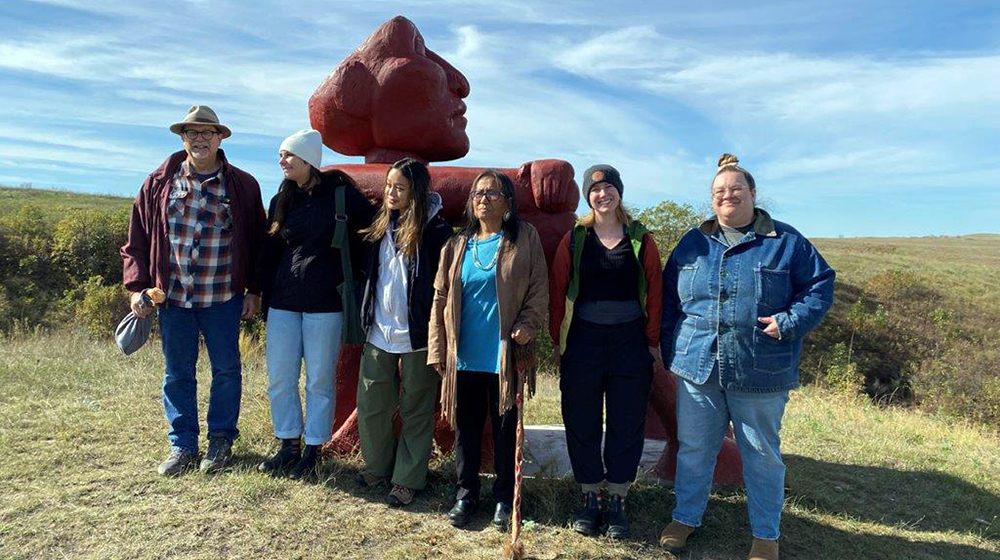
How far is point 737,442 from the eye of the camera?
10.2ft

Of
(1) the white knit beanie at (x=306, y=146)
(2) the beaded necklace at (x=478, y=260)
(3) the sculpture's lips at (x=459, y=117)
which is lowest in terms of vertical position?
(2) the beaded necklace at (x=478, y=260)

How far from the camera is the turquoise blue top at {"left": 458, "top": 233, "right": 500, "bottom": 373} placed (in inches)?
122

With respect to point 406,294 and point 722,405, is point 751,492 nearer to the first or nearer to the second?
point 722,405

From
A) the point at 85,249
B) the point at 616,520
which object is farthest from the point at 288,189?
the point at 85,249

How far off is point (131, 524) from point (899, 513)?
4303 mm

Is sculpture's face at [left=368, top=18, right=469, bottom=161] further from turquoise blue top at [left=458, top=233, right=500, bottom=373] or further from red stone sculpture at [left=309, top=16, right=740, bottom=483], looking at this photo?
turquoise blue top at [left=458, top=233, right=500, bottom=373]

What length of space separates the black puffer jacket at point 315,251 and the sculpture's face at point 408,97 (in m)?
0.64

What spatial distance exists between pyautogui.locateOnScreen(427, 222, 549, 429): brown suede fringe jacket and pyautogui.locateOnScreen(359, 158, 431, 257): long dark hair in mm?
206

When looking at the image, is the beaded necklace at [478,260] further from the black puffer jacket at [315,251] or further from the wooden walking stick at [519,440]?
the black puffer jacket at [315,251]

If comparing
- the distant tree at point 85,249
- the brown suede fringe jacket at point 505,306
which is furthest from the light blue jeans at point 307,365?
the distant tree at point 85,249

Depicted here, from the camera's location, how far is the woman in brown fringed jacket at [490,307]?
3.07 meters

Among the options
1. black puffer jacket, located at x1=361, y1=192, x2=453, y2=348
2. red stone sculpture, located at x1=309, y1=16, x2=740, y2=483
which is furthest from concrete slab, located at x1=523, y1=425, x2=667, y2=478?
black puffer jacket, located at x1=361, y1=192, x2=453, y2=348

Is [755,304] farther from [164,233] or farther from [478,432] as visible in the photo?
[164,233]

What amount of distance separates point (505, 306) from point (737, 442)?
1.28 metres
